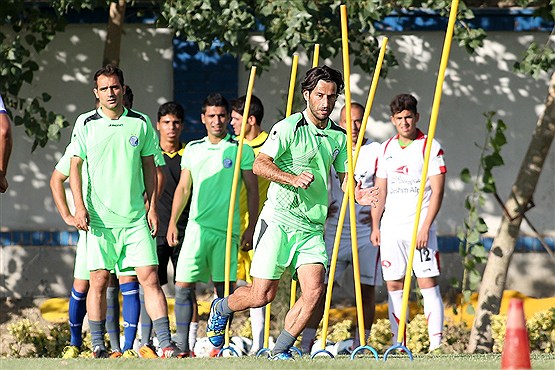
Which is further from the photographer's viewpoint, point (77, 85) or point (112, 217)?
point (77, 85)

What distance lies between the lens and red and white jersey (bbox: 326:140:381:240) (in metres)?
12.3

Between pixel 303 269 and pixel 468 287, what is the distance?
426 centimetres

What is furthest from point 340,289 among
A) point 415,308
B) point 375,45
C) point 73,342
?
point 73,342

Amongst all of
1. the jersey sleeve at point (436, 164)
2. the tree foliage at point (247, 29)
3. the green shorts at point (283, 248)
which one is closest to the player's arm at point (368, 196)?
the green shorts at point (283, 248)

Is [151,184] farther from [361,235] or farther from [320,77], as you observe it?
[361,235]

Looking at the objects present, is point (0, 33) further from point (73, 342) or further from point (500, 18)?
point (500, 18)

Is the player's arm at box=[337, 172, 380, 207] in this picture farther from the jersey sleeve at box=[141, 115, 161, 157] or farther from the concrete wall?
the concrete wall

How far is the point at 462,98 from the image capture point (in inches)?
584

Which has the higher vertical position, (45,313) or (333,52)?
(333,52)

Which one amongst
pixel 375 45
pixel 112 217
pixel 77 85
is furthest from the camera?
pixel 77 85

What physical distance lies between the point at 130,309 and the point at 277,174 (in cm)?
221

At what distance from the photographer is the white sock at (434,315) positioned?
38.6 ft

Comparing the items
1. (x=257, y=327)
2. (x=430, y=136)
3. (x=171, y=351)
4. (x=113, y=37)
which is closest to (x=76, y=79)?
(x=113, y=37)

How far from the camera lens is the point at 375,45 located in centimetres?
1381
